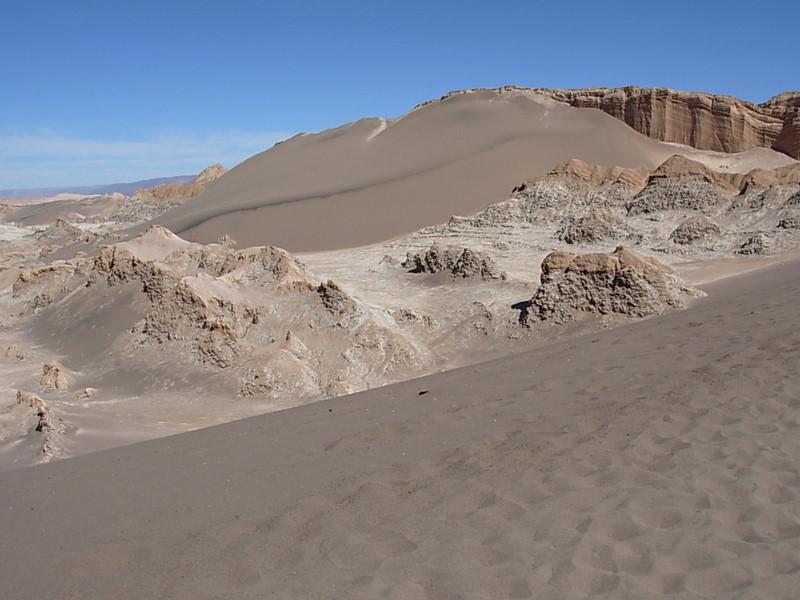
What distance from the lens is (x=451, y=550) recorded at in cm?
270

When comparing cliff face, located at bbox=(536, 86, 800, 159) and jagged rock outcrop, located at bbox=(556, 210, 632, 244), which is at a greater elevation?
cliff face, located at bbox=(536, 86, 800, 159)

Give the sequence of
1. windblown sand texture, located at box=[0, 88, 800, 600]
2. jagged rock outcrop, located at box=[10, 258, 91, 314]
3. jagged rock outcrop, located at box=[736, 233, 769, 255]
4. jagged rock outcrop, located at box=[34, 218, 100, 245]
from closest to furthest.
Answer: windblown sand texture, located at box=[0, 88, 800, 600]
jagged rock outcrop, located at box=[10, 258, 91, 314]
jagged rock outcrop, located at box=[736, 233, 769, 255]
jagged rock outcrop, located at box=[34, 218, 100, 245]

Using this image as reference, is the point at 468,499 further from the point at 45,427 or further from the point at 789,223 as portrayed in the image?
the point at 789,223

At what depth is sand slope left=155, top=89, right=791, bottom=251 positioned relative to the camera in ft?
89.0

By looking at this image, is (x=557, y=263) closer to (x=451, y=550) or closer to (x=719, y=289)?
(x=719, y=289)

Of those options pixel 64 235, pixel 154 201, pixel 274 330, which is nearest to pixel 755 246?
pixel 274 330

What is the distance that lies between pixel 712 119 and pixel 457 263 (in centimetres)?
3012

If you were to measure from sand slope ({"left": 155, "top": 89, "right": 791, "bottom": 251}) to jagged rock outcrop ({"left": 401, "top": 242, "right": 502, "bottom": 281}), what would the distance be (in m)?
10.5

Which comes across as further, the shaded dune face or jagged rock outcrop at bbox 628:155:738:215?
the shaded dune face

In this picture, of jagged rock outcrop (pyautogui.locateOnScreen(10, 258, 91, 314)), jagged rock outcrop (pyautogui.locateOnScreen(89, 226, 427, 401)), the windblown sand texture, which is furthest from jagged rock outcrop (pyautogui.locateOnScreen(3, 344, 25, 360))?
jagged rock outcrop (pyautogui.locateOnScreen(10, 258, 91, 314))

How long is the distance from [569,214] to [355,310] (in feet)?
40.6

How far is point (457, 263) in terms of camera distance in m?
13.0

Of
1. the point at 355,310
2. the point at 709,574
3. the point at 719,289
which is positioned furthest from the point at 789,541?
the point at 719,289

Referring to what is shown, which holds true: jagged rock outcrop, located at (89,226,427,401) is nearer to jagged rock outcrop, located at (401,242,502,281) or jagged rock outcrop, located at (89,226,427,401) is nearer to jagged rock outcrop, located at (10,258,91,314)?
jagged rock outcrop, located at (10,258,91,314)
